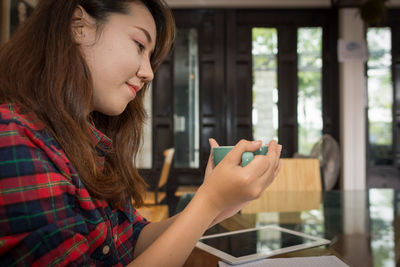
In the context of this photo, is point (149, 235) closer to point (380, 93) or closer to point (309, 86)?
point (309, 86)

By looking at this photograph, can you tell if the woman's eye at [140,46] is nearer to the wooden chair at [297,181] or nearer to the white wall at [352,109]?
the wooden chair at [297,181]

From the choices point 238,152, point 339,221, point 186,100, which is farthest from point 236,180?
point 186,100

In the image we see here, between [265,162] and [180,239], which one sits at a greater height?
[265,162]

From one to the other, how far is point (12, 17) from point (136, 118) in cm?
243

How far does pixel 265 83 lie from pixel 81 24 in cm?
353

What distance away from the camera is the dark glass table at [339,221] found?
80 cm

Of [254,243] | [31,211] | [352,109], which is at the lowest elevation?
[254,243]

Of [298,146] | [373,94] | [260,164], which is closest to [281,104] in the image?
[298,146]

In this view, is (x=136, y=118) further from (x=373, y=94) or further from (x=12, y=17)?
(x=373, y=94)

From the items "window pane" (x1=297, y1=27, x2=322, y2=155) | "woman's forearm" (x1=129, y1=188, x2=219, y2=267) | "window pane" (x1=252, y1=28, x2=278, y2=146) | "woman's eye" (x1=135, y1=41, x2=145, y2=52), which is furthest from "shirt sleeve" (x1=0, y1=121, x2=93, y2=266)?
"window pane" (x1=297, y1=27, x2=322, y2=155)

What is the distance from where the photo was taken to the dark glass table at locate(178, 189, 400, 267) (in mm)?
797

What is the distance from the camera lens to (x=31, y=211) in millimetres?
543

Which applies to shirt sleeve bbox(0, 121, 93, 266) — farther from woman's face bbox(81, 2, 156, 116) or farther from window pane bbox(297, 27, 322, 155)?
window pane bbox(297, 27, 322, 155)

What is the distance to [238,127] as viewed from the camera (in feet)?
13.7
